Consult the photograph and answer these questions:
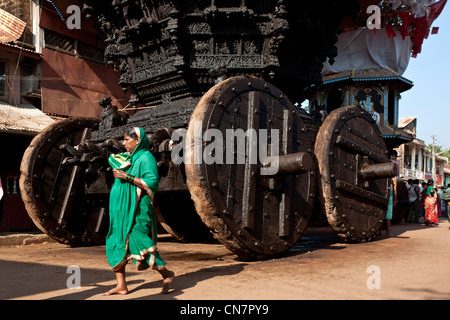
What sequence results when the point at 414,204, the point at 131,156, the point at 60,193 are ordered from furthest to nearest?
1. the point at 414,204
2. the point at 60,193
3. the point at 131,156

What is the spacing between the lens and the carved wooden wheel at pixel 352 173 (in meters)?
5.78

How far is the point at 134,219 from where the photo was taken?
3.58 m

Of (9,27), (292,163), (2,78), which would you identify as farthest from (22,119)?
(292,163)

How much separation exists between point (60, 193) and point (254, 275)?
381 centimetres

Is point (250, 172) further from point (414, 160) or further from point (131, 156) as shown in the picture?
point (414, 160)

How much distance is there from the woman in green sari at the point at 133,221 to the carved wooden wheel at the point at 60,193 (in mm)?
3106

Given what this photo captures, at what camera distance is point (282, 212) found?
4961 mm

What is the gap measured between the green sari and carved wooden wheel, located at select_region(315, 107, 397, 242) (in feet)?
9.40

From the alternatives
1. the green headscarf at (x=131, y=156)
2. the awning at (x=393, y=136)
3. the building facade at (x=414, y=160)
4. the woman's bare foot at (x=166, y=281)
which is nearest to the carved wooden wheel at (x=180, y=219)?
the green headscarf at (x=131, y=156)

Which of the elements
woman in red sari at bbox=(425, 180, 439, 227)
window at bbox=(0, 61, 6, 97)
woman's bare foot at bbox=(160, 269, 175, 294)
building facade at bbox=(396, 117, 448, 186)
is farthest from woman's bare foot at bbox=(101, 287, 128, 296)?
building facade at bbox=(396, 117, 448, 186)

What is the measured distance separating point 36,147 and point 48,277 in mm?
2655

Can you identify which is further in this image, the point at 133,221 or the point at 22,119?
the point at 22,119

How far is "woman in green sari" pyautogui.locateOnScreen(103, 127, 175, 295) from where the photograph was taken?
353cm

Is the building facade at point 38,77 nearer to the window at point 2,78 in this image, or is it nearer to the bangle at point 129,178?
the window at point 2,78
